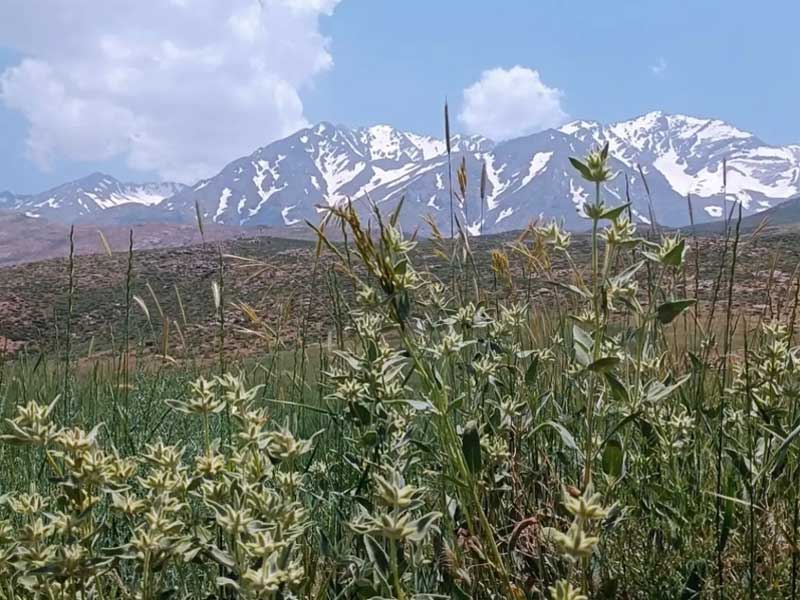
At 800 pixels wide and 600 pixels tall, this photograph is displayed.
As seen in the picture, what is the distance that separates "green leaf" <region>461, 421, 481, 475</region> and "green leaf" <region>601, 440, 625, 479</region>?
21 cm

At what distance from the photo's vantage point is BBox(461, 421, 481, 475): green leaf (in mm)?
1191

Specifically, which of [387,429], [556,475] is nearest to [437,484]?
[556,475]

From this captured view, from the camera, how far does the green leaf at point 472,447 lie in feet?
3.91

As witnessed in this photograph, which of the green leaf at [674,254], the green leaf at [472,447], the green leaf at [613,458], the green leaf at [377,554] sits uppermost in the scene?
the green leaf at [674,254]

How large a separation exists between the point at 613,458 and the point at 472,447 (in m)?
0.24

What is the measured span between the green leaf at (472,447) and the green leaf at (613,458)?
0.70 feet

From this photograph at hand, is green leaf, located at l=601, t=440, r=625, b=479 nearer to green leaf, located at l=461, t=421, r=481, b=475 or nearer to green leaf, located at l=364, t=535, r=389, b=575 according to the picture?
green leaf, located at l=461, t=421, r=481, b=475

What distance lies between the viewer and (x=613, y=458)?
125cm

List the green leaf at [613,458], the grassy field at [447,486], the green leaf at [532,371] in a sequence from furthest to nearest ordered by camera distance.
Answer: the green leaf at [532,371] < the green leaf at [613,458] < the grassy field at [447,486]

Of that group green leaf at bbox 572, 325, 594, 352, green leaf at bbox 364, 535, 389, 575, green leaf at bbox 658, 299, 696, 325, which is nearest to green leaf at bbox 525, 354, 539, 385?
green leaf at bbox 572, 325, 594, 352

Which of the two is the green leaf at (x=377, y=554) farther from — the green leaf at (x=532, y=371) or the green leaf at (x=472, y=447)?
the green leaf at (x=532, y=371)

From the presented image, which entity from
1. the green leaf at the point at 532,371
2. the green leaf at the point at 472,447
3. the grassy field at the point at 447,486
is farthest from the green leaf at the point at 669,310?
the green leaf at the point at 532,371

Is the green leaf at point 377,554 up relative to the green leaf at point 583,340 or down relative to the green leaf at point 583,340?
down

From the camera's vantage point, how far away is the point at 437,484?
6.10 feet
